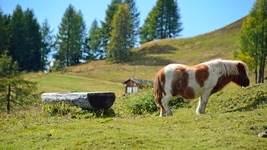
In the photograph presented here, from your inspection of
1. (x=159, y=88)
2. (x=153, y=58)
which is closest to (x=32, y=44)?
(x=153, y=58)

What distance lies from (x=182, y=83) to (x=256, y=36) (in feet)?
116

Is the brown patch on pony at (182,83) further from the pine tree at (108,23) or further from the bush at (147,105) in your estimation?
the pine tree at (108,23)

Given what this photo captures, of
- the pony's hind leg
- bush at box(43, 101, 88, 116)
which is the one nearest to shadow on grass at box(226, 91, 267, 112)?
the pony's hind leg

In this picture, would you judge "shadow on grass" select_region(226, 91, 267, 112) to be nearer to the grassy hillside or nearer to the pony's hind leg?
the pony's hind leg

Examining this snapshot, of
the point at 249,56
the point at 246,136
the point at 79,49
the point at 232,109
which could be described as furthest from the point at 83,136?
the point at 79,49

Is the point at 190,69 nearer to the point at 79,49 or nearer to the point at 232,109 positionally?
the point at 232,109

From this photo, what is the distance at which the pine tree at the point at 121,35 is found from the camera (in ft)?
284

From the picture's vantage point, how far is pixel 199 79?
48.1 feet

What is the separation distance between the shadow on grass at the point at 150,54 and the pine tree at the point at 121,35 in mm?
2857

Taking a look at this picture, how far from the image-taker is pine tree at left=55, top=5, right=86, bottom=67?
9688 centimetres

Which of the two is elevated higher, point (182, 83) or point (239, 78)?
point (239, 78)

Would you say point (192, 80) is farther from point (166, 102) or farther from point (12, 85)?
point (12, 85)

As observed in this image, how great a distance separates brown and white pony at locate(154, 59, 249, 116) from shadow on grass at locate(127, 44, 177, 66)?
63781 millimetres

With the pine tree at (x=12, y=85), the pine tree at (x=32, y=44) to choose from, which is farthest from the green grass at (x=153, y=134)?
the pine tree at (x=32, y=44)
